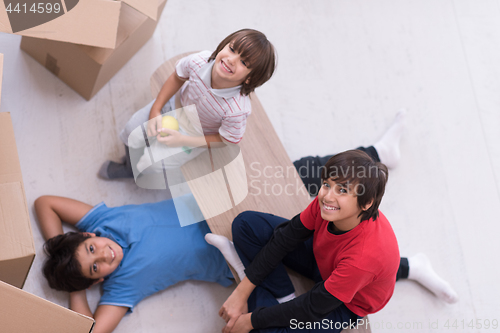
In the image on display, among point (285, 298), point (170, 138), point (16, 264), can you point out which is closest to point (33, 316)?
point (16, 264)

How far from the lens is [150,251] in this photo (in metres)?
1.22

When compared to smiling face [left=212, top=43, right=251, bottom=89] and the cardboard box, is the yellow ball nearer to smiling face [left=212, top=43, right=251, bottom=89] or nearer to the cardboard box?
smiling face [left=212, top=43, right=251, bottom=89]

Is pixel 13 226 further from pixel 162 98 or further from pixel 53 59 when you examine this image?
pixel 53 59

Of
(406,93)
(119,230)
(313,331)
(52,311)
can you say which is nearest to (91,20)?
(119,230)

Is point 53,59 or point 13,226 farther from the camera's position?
point 53,59

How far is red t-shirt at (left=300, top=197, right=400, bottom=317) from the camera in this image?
91 centimetres

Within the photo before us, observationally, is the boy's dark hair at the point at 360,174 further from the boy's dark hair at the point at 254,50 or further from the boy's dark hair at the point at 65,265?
the boy's dark hair at the point at 65,265

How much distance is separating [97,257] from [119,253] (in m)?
0.07

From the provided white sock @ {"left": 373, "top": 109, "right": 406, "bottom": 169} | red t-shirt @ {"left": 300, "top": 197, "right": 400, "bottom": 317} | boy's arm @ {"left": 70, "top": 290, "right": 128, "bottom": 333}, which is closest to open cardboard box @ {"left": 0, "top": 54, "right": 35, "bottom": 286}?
boy's arm @ {"left": 70, "top": 290, "right": 128, "bottom": 333}

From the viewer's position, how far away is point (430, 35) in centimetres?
171

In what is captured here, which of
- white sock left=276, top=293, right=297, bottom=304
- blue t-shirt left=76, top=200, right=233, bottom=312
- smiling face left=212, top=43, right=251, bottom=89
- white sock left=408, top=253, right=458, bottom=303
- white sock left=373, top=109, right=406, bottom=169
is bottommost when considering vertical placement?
white sock left=408, top=253, right=458, bottom=303

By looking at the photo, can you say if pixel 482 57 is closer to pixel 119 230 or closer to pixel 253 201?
pixel 253 201

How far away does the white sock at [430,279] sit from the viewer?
138cm

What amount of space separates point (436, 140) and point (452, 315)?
66 cm
